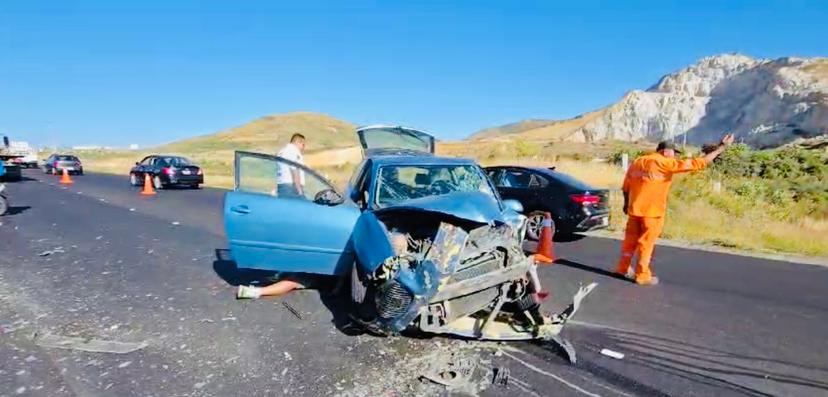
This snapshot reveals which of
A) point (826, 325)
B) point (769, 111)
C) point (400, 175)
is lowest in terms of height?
point (826, 325)

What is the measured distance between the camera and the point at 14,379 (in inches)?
135

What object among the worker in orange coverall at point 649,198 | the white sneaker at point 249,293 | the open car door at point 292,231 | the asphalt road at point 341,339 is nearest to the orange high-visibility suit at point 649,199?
the worker in orange coverall at point 649,198

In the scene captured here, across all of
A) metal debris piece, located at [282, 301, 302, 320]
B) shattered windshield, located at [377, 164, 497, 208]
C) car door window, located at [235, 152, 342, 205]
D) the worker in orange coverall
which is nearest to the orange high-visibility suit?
the worker in orange coverall

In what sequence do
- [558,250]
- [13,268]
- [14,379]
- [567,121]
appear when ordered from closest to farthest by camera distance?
1. [14,379]
2. [13,268]
3. [558,250]
4. [567,121]

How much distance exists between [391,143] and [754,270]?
6196 millimetres

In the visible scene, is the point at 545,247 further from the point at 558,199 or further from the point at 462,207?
the point at 462,207

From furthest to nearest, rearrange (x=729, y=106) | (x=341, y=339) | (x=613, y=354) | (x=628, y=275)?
1. (x=729, y=106)
2. (x=628, y=275)
3. (x=341, y=339)
4. (x=613, y=354)

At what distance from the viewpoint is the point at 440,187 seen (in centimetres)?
582

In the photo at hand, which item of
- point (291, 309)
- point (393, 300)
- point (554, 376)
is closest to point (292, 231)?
point (291, 309)

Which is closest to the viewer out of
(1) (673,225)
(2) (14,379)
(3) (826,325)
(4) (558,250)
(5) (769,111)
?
(2) (14,379)

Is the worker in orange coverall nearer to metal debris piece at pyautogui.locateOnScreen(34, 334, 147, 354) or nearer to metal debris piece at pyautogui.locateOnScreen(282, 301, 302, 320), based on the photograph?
metal debris piece at pyautogui.locateOnScreen(282, 301, 302, 320)

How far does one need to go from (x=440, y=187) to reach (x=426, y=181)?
200 mm

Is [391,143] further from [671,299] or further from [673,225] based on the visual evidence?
[673,225]

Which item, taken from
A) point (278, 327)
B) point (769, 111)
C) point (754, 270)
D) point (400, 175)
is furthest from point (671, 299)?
point (769, 111)
